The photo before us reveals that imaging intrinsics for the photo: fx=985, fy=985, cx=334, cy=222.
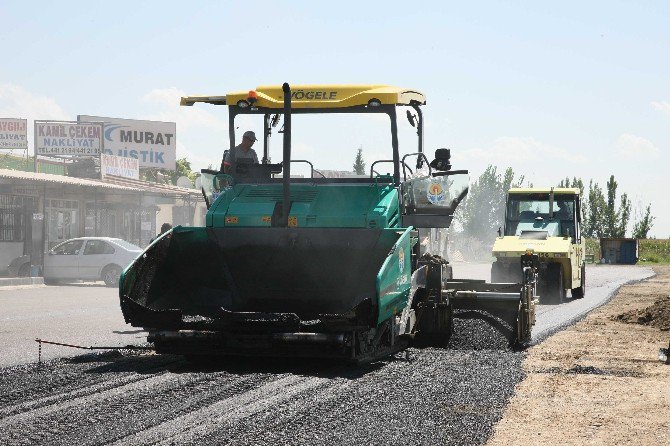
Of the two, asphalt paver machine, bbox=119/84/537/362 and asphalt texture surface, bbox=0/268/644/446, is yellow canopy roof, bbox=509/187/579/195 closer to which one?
asphalt paver machine, bbox=119/84/537/362

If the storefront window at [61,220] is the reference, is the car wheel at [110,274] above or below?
below

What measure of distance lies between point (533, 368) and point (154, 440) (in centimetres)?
533

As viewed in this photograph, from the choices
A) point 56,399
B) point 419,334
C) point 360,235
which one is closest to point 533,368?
point 419,334

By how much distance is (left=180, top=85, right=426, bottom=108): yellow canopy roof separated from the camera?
10.9 meters

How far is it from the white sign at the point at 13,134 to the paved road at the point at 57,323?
29662 mm

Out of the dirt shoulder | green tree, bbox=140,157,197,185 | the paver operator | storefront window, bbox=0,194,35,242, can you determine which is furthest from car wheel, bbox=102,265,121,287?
green tree, bbox=140,157,197,185

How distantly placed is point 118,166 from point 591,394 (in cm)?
4036

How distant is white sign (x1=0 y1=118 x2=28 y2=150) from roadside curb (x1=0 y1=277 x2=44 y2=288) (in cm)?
2603

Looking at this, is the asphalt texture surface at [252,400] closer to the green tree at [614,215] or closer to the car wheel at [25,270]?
the car wheel at [25,270]

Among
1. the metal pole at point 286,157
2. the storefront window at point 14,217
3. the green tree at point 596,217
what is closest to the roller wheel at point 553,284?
the metal pole at point 286,157

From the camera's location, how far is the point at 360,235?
33.8 ft

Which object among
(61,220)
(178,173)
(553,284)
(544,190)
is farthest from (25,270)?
(178,173)

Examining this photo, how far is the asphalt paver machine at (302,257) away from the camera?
9.56 meters

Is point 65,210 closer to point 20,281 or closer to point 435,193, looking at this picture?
point 20,281
